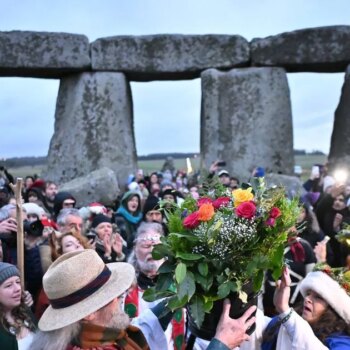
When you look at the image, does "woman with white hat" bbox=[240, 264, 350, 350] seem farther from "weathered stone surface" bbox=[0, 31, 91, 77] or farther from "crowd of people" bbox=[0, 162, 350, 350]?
"weathered stone surface" bbox=[0, 31, 91, 77]

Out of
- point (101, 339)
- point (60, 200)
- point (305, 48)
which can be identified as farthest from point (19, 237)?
point (305, 48)

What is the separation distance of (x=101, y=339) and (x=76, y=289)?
21cm

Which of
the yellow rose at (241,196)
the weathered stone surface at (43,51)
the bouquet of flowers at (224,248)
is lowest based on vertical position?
the bouquet of flowers at (224,248)

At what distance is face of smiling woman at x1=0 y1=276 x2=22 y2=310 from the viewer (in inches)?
123

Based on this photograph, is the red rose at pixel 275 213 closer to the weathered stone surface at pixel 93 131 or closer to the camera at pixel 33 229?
the camera at pixel 33 229

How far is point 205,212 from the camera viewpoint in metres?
2.21

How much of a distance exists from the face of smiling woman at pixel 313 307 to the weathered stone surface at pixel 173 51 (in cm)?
984

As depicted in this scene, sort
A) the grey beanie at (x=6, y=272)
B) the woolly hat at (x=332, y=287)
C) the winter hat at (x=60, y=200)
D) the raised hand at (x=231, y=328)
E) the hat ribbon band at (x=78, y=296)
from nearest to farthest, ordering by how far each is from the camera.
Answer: the raised hand at (x=231, y=328) → the hat ribbon band at (x=78, y=296) → the woolly hat at (x=332, y=287) → the grey beanie at (x=6, y=272) → the winter hat at (x=60, y=200)

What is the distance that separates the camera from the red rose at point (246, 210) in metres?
2.20

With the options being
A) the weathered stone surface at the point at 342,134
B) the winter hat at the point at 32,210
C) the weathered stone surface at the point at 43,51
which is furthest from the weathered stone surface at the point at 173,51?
the winter hat at the point at 32,210

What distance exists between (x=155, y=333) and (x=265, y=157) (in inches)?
395

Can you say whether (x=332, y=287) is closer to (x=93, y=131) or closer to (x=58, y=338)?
(x=58, y=338)

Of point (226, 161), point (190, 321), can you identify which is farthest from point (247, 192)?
point (226, 161)

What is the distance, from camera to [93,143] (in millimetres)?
12539
